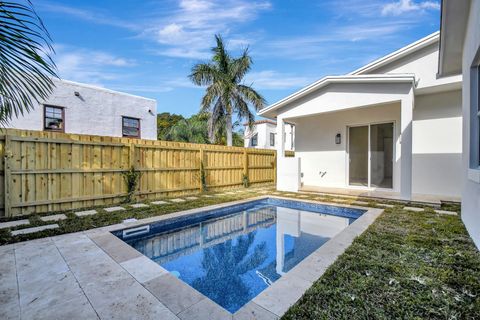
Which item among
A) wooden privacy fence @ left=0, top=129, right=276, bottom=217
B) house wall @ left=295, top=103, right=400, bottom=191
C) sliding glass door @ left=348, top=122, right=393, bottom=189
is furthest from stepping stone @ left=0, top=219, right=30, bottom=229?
sliding glass door @ left=348, top=122, right=393, bottom=189

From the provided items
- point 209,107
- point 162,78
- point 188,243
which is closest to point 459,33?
point 188,243

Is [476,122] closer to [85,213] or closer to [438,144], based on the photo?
[438,144]

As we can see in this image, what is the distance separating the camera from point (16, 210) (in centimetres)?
525

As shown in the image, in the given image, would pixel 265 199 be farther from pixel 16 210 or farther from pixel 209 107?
pixel 209 107

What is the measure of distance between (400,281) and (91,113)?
578 inches

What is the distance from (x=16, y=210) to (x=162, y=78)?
1175 cm

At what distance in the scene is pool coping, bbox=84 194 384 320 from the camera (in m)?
2.07

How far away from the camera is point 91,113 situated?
12547 mm

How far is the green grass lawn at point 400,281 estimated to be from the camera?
2021 millimetres

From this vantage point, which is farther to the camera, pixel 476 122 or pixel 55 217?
pixel 55 217

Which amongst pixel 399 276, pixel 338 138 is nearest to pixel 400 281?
pixel 399 276

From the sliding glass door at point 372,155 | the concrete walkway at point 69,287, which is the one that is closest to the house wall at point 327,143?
the sliding glass door at point 372,155

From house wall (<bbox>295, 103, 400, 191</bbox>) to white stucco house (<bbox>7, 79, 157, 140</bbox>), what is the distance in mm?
9742

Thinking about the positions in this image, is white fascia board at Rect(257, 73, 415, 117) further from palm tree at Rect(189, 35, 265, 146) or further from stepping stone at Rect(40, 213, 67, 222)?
stepping stone at Rect(40, 213, 67, 222)
